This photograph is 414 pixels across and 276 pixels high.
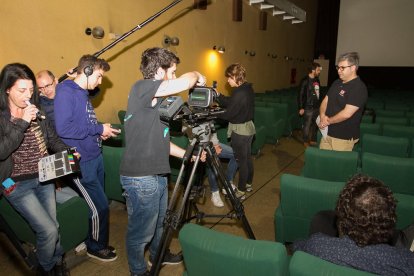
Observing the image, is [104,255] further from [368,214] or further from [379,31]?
[379,31]

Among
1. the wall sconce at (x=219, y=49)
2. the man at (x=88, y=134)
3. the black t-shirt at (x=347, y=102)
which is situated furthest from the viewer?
the wall sconce at (x=219, y=49)

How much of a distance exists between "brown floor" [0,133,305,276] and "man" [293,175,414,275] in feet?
4.07

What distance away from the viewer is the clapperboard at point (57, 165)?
5.33 feet

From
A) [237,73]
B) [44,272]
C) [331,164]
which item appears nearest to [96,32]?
[237,73]

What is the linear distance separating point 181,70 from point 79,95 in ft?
12.5

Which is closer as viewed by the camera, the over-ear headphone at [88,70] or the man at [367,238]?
the man at [367,238]

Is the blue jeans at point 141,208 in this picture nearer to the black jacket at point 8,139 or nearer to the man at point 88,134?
the man at point 88,134

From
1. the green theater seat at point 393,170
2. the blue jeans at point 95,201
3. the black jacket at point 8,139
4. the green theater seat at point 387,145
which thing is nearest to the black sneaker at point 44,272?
the blue jeans at point 95,201

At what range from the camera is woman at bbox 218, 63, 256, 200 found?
269cm

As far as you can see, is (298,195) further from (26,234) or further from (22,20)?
(22,20)

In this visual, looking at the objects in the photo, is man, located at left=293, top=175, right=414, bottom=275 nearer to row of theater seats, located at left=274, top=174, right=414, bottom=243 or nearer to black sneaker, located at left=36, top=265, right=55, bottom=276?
row of theater seats, located at left=274, top=174, right=414, bottom=243

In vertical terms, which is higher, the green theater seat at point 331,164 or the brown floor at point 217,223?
the green theater seat at point 331,164

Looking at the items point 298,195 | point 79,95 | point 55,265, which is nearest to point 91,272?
point 55,265

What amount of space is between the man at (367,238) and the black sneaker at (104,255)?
1.52 m
